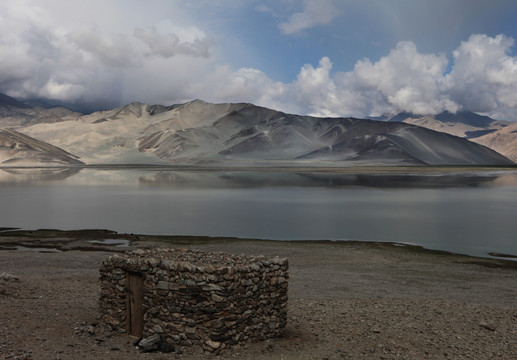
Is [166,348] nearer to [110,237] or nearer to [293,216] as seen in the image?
[110,237]

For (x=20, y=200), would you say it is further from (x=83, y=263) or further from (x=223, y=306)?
(x=223, y=306)

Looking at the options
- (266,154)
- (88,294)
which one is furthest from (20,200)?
(266,154)

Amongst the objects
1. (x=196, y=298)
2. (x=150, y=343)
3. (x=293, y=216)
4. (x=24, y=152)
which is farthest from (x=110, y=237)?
(x=24, y=152)

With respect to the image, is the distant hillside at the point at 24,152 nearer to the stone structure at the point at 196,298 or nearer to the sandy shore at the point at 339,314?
the sandy shore at the point at 339,314

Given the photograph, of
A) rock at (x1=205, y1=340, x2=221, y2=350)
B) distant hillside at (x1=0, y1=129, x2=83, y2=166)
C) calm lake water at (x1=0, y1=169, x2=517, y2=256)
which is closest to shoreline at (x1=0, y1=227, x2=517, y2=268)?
calm lake water at (x1=0, y1=169, x2=517, y2=256)

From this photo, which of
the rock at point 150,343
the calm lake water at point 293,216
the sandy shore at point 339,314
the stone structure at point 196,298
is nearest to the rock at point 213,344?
the stone structure at point 196,298

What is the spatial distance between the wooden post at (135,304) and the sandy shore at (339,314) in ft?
0.80

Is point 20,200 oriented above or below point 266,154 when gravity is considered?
below

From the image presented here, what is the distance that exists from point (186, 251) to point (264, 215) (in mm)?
26504

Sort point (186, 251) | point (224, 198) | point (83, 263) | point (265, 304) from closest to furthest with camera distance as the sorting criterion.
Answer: point (265, 304), point (186, 251), point (83, 263), point (224, 198)

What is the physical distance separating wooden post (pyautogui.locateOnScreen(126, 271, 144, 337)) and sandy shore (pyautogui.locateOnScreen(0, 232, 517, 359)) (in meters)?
0.24

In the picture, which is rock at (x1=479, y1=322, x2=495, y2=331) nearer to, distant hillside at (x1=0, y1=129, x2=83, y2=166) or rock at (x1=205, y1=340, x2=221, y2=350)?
rock at (x1=205, y1=340, x2=221, y2=350)

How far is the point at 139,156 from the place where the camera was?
197m

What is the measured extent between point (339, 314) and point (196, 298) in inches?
147
